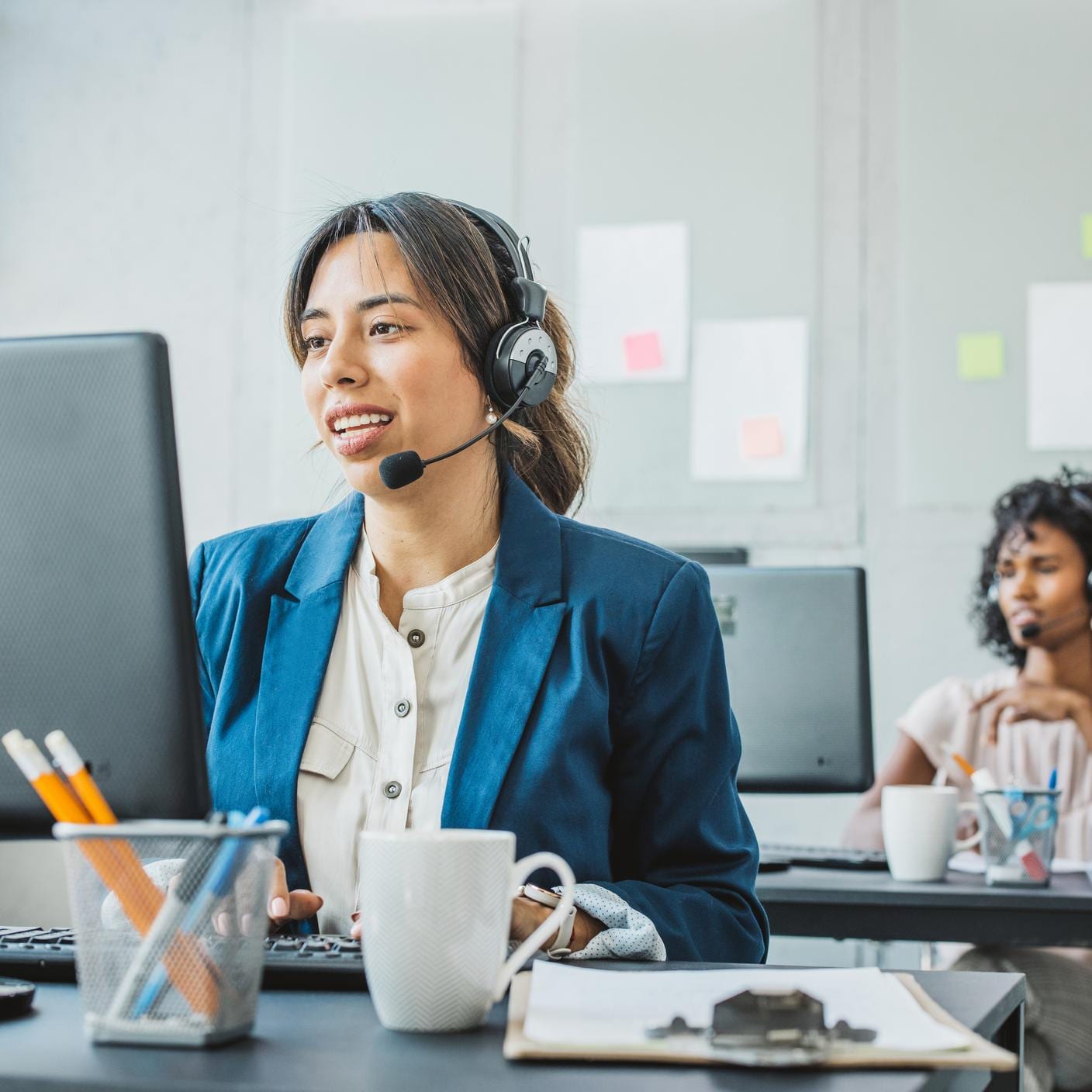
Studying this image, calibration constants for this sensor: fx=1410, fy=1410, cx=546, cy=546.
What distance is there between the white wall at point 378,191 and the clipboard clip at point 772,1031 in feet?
8.61

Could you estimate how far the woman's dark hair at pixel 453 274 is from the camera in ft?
4.34

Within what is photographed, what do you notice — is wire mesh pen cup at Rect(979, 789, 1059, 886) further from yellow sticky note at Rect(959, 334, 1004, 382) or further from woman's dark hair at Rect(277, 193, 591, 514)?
yellow sticky note at Rect(959, 334, 1004, 382)

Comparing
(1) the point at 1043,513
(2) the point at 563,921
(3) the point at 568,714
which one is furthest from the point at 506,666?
(1) the point at 1043,513

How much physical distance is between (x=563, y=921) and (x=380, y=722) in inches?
13.5

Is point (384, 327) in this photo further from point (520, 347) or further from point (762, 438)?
point (762, 438)

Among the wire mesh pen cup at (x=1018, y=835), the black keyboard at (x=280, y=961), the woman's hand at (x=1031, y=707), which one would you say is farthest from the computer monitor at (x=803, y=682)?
the black keyboard at (x=280, y=961)

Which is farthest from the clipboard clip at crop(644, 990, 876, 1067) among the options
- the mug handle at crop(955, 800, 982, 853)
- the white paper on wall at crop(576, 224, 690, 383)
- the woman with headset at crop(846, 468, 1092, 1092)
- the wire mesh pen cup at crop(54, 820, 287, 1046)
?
the white paper on wall at crop(576, 224, 690, 383)

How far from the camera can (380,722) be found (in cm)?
122

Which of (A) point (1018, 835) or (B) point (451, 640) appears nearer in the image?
(B) point (451, 640)

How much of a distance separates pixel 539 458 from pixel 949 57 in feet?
7.62

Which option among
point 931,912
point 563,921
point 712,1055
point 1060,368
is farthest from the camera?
point 1060,368

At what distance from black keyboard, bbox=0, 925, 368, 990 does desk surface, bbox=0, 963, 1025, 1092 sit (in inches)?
2.9

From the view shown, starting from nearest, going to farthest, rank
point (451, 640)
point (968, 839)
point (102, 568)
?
1. point (102, 568)
2. point (451, 640)
3. point (968, 839)

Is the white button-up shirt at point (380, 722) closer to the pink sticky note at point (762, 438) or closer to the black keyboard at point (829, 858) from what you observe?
the black keyboard at point (829, 858)
